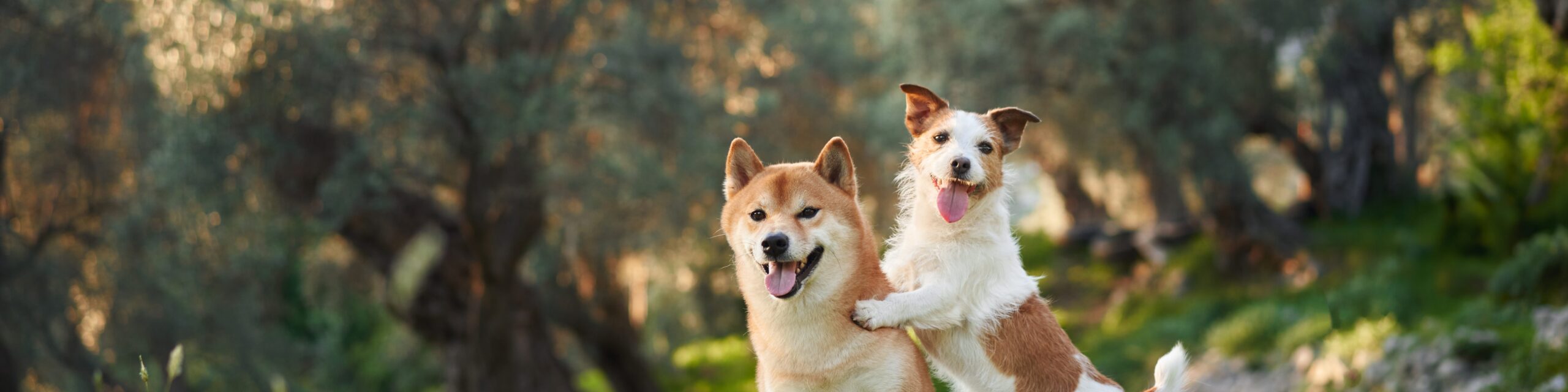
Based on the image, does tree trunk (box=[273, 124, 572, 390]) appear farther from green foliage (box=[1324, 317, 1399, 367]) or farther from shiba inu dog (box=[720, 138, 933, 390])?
shiba inu dog (box=[720, 138, 933, 390])

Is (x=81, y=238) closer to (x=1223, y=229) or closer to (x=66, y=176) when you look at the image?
(x=66, y=176)

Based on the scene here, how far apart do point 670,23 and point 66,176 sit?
9.13 metres

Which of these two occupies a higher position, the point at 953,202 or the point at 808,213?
the point at 953,202

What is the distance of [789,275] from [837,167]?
531mm

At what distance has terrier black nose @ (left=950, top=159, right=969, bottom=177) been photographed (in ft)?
15.6

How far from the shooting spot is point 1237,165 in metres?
20.3

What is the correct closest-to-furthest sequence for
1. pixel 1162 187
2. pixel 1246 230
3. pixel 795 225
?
pixel 795 225 < pixel 1246 230 < pixel 1162 187

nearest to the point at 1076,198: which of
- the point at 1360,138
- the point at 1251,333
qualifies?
the point at 1360,138

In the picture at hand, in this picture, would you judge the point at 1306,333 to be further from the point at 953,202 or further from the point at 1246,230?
the point at 953,202

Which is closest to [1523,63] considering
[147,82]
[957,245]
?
[957,245]

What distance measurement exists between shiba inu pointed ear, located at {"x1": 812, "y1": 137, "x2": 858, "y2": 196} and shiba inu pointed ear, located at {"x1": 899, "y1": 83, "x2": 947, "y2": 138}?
1.81 feet

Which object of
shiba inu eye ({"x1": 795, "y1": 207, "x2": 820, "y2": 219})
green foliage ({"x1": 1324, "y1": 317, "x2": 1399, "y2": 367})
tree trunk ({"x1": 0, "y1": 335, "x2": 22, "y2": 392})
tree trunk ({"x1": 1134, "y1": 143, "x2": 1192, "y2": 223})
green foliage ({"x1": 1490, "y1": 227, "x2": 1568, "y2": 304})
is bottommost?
tree trunk ({"x1": 0, "y1": 335, "x2": 22, "y2": 392})

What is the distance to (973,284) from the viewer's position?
4.88 metres

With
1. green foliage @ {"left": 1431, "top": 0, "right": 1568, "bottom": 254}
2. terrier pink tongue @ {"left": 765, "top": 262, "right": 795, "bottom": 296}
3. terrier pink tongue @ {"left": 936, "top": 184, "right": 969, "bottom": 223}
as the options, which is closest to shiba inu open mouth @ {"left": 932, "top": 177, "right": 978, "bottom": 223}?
terrier pink tongue @ {"left": 936, "top": 184, "right": 969, "bottom": 223}
